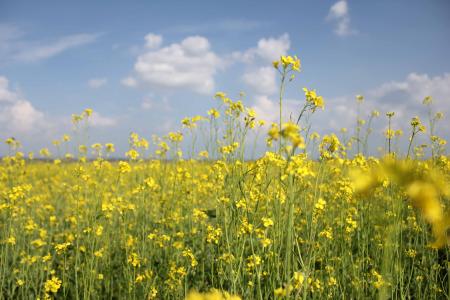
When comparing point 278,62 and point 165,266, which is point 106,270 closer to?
point 165,266

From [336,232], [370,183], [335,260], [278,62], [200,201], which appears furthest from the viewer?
[200,201]

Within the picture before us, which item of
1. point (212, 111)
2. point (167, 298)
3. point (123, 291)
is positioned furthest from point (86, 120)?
point (167, 298)

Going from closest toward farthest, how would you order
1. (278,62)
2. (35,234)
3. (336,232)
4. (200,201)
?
(278,62) < (336,232) < (35,234) < (200,201)

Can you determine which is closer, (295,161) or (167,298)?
(295,161)

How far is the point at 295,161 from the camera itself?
6.19 feet

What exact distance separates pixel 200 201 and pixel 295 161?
452 cm

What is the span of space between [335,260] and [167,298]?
60.8 inches

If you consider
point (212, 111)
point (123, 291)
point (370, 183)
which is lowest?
point (123, 291)

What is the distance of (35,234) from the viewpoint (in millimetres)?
5586

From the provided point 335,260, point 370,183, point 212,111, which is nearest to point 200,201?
point 212,111

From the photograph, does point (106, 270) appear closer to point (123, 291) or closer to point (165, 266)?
point (123, 291)

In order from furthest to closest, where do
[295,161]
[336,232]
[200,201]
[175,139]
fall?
1. [200,201]
2. [175,139]
3. [336,232]
4. [295,161]

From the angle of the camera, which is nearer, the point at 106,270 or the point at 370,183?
the point at 370,183

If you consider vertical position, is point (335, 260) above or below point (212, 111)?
below
